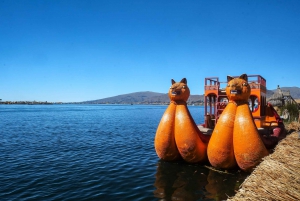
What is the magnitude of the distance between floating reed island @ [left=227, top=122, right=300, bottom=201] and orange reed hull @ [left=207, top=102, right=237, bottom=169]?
8.67 feet

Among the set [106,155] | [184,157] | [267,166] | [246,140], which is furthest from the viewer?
[106,155]

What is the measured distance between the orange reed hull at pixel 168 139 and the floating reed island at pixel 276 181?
5243 millimetres

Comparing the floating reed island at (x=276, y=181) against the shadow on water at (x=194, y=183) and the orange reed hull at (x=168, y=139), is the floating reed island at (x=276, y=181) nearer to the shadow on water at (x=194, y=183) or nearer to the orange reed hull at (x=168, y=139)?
the shadow on water at (x=194, y=183)

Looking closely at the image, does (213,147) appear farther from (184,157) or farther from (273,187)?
(273,187)

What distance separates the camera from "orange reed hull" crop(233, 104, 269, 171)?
33.0ft

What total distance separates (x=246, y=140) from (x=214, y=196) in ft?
9.14

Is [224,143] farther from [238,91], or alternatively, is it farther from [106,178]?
[106,178]

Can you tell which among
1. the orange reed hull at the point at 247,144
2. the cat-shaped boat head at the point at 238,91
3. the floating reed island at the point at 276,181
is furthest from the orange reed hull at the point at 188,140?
the floating reed island at the point at 276,181

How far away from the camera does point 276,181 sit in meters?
5.96

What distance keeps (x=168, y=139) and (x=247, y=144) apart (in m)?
3.85

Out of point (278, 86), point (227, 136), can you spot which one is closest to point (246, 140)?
point (227, 136)

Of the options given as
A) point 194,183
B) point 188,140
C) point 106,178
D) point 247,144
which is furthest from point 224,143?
point 106,178

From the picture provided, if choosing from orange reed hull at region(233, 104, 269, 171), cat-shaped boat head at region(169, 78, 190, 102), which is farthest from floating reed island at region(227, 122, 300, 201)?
cat-shaped boat head at region(169, 78, 190, 102)

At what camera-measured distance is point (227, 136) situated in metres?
10.6
